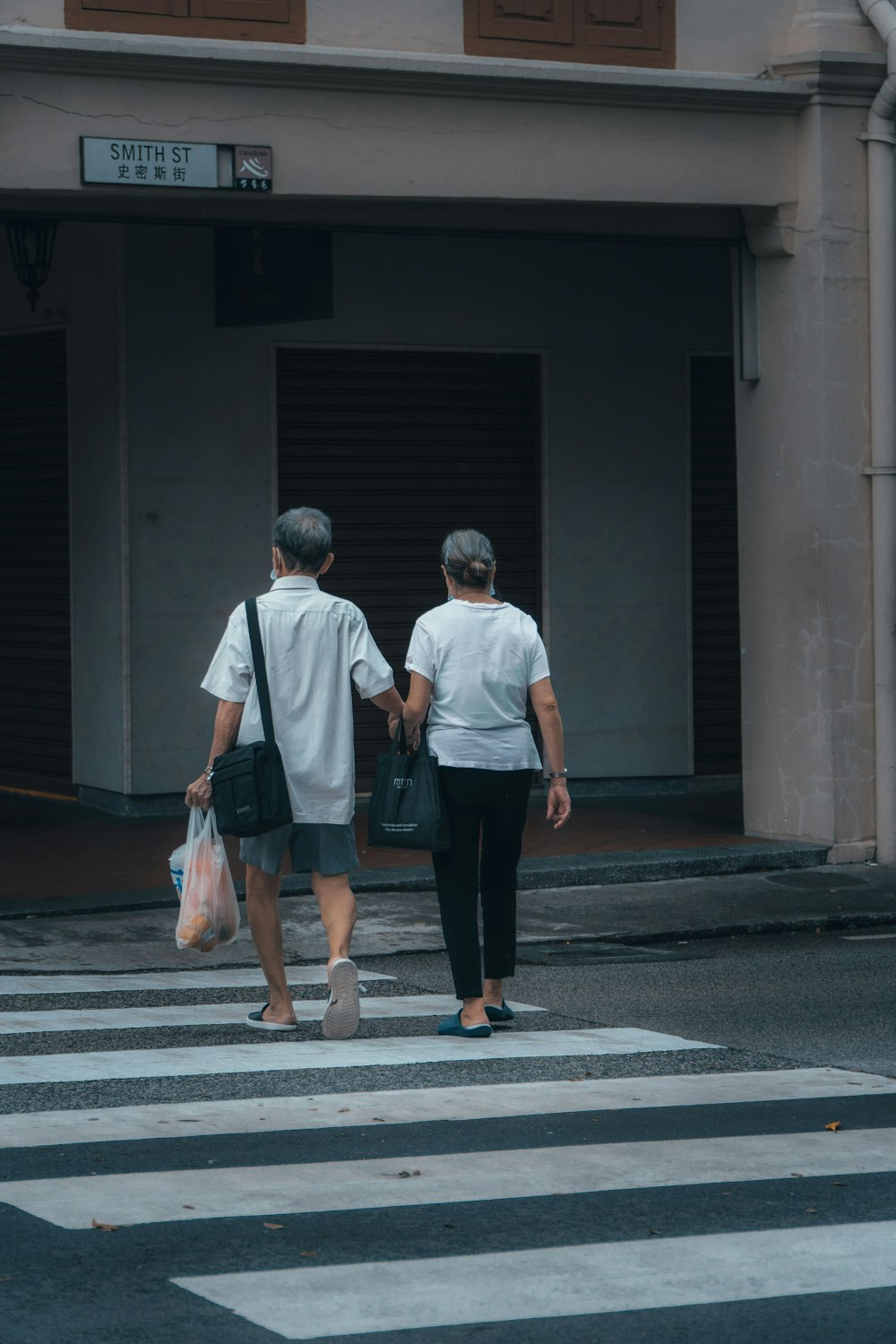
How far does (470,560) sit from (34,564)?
8.01 metres

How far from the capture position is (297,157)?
1129 cm

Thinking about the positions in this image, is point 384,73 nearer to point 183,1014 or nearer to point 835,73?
point 835,73

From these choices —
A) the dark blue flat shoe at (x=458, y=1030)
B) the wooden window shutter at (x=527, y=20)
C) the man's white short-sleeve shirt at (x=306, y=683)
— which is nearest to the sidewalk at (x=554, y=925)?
the dark blue flat shoe at (x=458, y=1030)

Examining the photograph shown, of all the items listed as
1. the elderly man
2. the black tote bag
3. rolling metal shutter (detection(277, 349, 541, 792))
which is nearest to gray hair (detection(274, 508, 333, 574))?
the elderly man

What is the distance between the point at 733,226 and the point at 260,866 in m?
6.81

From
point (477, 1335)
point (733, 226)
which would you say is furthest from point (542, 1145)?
point (733, 226)

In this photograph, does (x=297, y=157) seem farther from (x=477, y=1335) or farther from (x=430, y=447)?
(x=477, y=1335)

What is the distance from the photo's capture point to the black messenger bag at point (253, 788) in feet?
23.7

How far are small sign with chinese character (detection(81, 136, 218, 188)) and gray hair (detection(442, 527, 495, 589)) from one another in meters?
4.12

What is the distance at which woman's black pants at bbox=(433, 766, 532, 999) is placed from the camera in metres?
7.50

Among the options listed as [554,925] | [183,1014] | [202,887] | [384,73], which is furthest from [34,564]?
[202,887]

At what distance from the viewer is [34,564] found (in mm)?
14977

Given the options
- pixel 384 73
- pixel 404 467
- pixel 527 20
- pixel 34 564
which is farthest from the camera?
pixel 34 564

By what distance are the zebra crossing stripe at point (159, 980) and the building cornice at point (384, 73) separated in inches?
183
